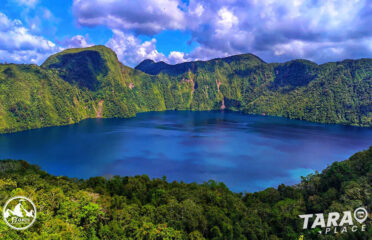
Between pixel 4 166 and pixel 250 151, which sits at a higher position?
pixel 250 151

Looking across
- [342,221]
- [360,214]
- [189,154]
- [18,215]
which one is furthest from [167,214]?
[189,154]

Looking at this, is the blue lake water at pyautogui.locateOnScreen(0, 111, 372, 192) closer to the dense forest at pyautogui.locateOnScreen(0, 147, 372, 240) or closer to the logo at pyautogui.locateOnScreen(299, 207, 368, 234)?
the dense forest at pyautogui.locateOnScreen(0, 147, 372, 240)

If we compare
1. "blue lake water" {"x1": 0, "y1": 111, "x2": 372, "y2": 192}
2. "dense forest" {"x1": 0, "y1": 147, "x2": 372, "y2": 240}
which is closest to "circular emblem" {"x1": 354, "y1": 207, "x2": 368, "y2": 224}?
"dense forest" {"x1": 0, "y1": 147, "x2": 372, "y2": 240}

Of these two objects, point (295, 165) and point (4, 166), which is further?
point (295, 165)

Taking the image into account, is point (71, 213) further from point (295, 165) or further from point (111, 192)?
point (295, 165)

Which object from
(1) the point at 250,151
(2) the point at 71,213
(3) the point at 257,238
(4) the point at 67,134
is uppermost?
(4) the point at 67,134

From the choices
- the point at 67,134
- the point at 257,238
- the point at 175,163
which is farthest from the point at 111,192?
the point at 67,134
